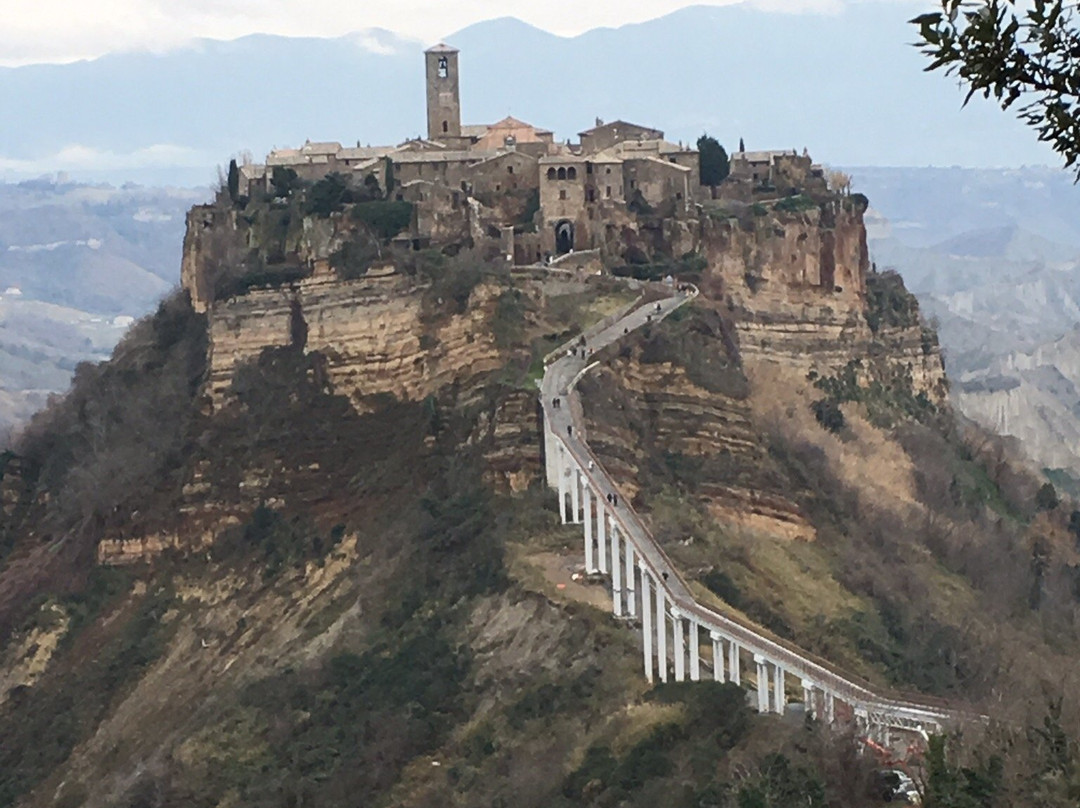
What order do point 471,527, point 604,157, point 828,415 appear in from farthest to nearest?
point 604,157 < point 828,415 < point 471,527

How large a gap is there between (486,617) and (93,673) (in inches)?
511

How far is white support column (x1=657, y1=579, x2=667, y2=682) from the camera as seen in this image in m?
38.1

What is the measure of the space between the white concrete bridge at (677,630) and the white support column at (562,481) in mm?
18

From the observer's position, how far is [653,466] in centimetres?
4884

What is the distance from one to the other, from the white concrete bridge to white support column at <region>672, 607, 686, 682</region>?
0.05 ft

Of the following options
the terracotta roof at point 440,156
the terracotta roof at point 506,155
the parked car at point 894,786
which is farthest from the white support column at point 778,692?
the terracotta roof at point 440,156

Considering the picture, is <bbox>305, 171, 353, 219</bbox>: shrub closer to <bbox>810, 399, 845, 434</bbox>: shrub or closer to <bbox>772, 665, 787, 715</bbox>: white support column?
<bbox>810, 399, 845, 434</bbox>: shrub

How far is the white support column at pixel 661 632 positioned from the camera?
38.1m

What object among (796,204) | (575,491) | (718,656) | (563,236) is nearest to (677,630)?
(718,656)

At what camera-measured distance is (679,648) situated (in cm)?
3794

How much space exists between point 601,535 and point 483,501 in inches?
199

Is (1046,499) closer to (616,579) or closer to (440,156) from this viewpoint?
(440,156)

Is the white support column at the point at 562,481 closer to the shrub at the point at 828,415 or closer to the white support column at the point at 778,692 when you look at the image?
the white support column at the point at 778,692

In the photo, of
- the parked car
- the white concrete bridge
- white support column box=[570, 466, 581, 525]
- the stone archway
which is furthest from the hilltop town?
the parked car
